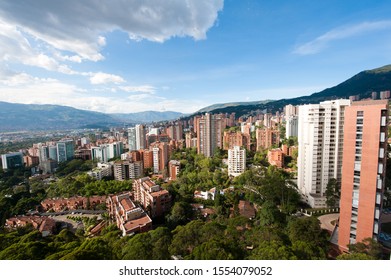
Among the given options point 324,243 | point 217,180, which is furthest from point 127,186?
point 324,243

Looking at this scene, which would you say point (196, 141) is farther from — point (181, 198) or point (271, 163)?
point (181, 198)

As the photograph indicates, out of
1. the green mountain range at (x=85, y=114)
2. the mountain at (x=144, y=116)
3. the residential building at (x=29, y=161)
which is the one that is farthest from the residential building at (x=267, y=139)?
the residential building at (x=29, y=161)

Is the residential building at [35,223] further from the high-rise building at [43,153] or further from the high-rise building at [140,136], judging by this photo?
the high-rise building at [140,136]

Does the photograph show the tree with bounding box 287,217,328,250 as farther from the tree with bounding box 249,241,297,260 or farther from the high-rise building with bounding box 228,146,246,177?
the high-rise building with bounding box 228,146,246,177

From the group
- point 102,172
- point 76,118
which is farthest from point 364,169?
point 76,118

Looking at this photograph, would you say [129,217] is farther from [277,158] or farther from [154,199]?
[277,158]

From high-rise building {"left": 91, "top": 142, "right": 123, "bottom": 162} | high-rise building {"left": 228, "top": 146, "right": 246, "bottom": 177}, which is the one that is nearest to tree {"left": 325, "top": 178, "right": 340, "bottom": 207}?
high-rise building {"left": 228, "top": 146, "right": 246, "bottom": 177}

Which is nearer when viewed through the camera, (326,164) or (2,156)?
(326,164)
